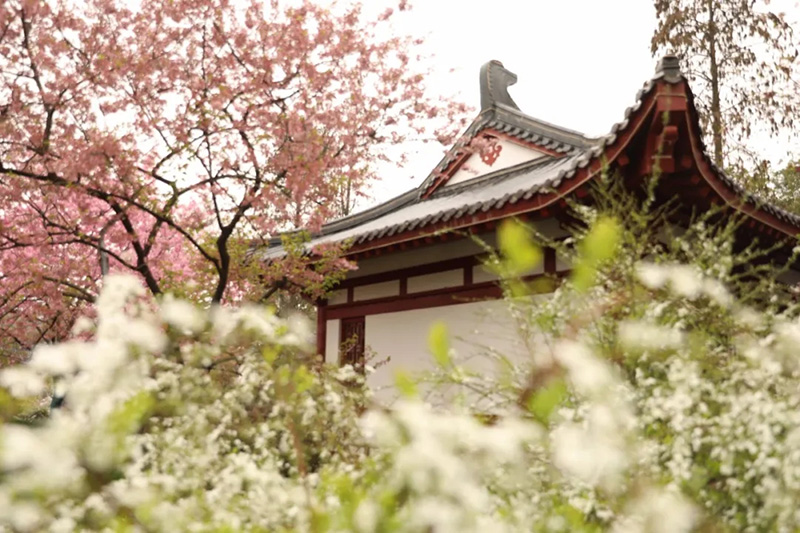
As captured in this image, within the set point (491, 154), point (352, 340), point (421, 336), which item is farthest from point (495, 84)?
point (421, 336)

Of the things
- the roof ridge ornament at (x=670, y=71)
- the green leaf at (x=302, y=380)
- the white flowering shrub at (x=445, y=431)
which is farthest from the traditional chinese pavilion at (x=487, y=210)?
the green leaf at (x=302, y=380)

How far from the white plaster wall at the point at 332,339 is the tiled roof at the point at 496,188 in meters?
1.21

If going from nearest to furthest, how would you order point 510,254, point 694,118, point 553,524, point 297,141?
1. point 510,254
2. point 553,524
3. point 694,118
4. point 297,141

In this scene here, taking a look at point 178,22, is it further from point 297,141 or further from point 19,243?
point 19,243

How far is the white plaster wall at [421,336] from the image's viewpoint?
23.7ft

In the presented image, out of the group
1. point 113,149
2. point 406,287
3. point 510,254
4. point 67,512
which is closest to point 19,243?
point 113,149

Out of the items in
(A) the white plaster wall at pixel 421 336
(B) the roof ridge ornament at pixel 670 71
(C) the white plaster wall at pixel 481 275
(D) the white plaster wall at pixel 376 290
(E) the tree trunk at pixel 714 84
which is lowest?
(A) the white plaster wall at pixel 421 336

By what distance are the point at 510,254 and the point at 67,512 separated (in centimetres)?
136

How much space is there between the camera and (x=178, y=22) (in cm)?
716

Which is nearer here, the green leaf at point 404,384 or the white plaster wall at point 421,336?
the green leaf at point 404,384

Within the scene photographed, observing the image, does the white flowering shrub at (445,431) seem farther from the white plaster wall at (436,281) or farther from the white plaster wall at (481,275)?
the white plaster wall at (436,281)

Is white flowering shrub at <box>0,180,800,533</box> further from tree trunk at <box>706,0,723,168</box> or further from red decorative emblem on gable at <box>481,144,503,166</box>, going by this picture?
tree trunk at <box>706,0,723,168</box>

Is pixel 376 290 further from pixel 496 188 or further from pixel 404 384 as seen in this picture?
pixel 404 384

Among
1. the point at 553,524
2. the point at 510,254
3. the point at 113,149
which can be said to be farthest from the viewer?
the point at 113,149
